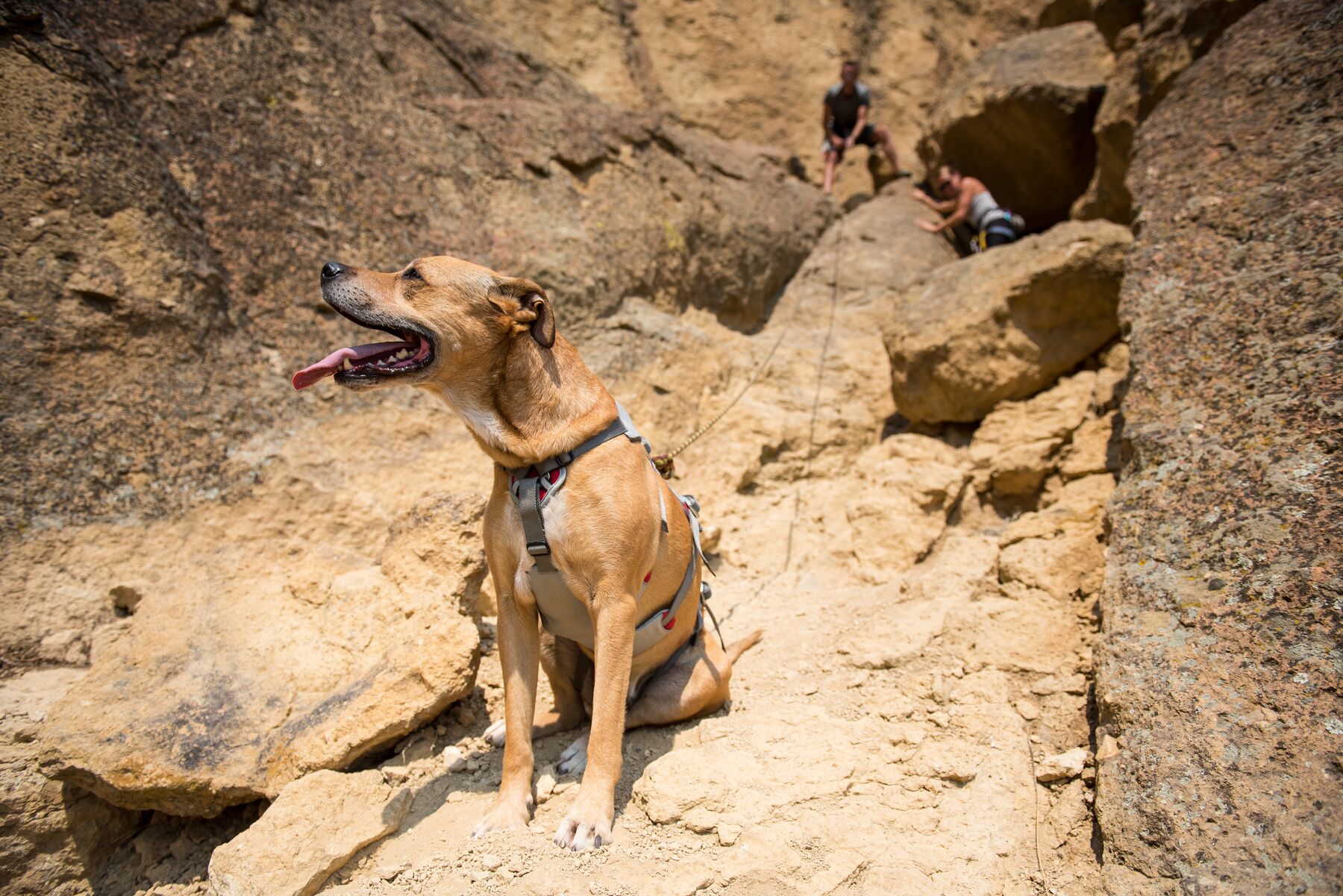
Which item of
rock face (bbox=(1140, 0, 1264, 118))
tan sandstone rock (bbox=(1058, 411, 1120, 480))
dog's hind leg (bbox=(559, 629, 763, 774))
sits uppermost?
rock face (bbox=(1140, 0, 1264, 118))

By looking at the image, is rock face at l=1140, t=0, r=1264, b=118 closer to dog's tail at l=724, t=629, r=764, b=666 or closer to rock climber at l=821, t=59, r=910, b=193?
rock climber at l=821, t=59, r=910, b=193

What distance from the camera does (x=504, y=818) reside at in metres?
3.22

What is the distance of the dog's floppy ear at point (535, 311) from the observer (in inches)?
132

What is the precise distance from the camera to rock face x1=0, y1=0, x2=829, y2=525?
443 cm

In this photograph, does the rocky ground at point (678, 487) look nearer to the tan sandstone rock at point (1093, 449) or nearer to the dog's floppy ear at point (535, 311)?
the tan sandstone rock at point (1093, 449)

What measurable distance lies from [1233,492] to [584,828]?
10.6 ft

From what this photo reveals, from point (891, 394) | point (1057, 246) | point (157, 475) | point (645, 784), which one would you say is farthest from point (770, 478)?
point (157, 475)

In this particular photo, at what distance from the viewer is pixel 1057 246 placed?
20.0 ft

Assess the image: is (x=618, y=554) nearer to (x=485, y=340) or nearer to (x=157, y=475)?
(x=485, y=340)

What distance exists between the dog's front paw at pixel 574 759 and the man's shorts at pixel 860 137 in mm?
8816

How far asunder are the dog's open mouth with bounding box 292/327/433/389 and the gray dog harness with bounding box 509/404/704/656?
65cm

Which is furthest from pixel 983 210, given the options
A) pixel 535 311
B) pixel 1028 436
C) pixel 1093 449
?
pixel 535 311

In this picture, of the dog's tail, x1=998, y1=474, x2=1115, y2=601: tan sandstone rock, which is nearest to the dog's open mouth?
the dog's tail

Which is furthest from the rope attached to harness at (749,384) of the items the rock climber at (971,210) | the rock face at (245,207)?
the rock climber at (971,210)
